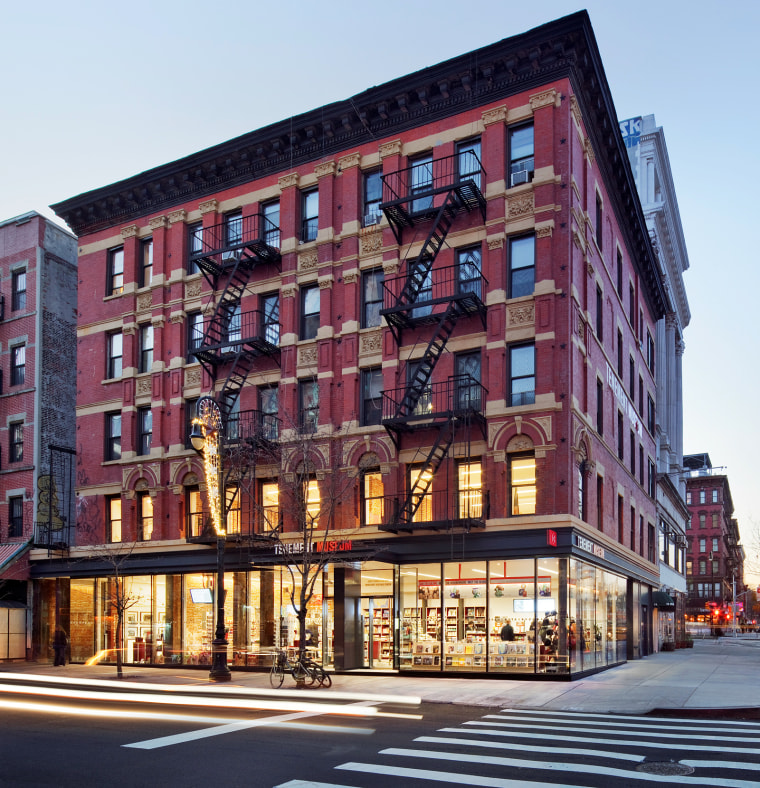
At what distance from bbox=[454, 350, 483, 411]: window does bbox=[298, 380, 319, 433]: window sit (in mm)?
5418

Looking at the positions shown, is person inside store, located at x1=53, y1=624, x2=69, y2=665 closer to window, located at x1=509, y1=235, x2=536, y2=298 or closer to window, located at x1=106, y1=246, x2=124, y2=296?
window, located at x1=106, y1=246, x2=124, y2=296

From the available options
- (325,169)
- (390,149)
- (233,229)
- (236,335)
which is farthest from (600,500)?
(233,229)

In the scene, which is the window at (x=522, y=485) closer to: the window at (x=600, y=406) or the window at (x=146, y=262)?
the window at (x=600, y=406)

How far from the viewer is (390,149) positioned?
29.7 meters

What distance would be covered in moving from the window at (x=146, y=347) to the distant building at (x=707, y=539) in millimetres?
94946

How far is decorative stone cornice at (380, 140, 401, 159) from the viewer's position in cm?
2952

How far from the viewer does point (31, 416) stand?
38.2 m

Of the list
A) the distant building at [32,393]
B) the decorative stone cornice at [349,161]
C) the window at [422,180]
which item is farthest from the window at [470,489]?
the distant building at [32,393]

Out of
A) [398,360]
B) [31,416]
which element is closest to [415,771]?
[398,360]

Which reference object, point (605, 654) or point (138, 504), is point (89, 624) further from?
point (605, 654)

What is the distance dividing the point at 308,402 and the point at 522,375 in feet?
26.5

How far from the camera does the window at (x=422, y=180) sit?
2883 cm

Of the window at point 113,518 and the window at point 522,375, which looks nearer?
the window at point 522,375

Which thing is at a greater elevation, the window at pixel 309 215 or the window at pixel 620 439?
the window at pixel 309 215
